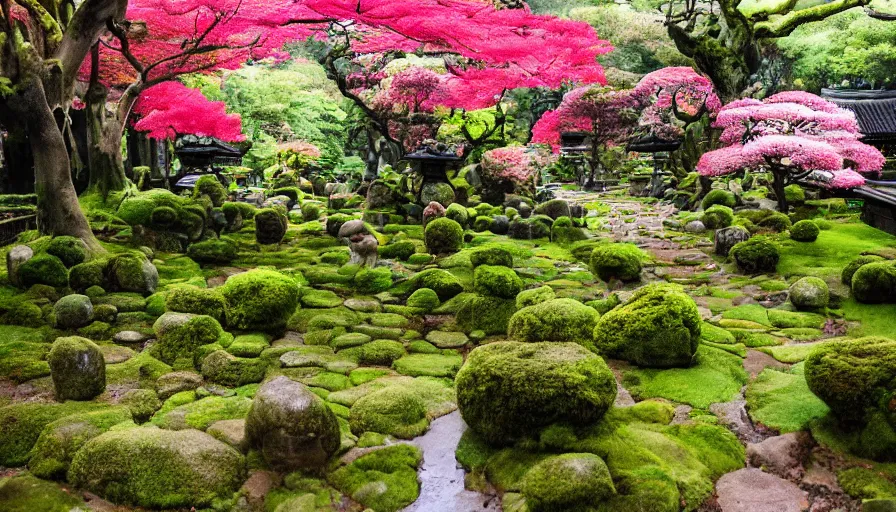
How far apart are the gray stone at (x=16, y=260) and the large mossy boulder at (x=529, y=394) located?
7235 mm

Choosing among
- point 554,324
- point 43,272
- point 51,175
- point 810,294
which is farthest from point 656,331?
point 51,175

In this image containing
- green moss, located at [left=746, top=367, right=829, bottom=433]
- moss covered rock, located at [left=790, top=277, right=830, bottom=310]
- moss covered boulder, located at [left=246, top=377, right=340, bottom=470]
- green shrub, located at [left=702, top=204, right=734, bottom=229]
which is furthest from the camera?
green shrub, located at [left=702, top=204, right=734, bottom=229]

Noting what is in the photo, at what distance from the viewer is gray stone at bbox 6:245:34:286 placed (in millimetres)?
8633

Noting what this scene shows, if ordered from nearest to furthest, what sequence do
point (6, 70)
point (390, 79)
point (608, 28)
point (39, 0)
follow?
point (6, 70)
point (39, 0)
point (390, 79)
point (608, 28)

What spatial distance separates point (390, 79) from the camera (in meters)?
22.5

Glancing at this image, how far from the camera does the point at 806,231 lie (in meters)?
11.4

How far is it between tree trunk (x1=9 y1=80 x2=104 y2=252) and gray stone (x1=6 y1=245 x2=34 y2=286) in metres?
0.75

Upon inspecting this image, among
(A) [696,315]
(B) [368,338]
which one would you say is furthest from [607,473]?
(B) [368,338]

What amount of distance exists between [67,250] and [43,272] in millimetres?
593

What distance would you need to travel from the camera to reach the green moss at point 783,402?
5.01 m

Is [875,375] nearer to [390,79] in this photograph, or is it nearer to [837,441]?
[837,441]

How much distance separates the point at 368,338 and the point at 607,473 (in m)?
3.96

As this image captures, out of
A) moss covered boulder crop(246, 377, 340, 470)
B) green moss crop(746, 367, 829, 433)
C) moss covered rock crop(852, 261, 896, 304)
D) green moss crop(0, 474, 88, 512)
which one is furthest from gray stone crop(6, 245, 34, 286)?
moss covered rock crop(852, 261, 896, 304)

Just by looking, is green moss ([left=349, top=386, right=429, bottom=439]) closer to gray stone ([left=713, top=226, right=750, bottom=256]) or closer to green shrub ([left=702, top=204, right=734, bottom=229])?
gray stone ([left=713, top=226, right=750, bottom=256])
